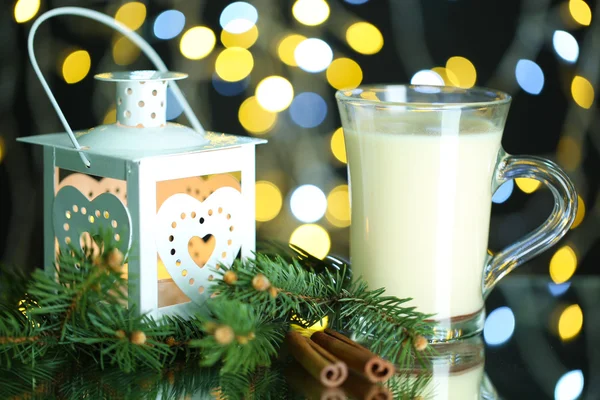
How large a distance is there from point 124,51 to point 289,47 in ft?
0.73

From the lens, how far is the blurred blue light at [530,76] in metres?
1.11

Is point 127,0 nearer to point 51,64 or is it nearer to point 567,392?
point 51,64

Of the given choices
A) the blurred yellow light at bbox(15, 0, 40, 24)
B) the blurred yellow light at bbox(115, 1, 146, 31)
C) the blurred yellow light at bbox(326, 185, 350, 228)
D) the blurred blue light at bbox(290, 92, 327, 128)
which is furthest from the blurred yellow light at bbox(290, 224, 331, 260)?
the blurred yellow light at bbox(15, 0, 40, 24)

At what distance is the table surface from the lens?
676 millimetres

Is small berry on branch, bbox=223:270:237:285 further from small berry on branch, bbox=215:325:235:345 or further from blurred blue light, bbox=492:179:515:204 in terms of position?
blurred blue light, bbox=492:179:515:204

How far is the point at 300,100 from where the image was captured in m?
1.13

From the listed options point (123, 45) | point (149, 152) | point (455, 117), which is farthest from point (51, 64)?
point (455, 117)

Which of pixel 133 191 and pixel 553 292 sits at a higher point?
pixel 133 191

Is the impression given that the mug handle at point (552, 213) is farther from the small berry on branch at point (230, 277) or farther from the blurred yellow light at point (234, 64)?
the blurred yellow light at point (234, 64)

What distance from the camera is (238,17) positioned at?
1100mm

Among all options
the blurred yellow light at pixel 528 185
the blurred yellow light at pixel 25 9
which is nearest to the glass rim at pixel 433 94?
the blurred yellow light at pixel 528 185

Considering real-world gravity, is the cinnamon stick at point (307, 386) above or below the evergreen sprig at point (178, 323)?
below

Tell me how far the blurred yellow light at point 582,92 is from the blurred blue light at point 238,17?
44cm

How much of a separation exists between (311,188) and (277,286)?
1.39 feet
